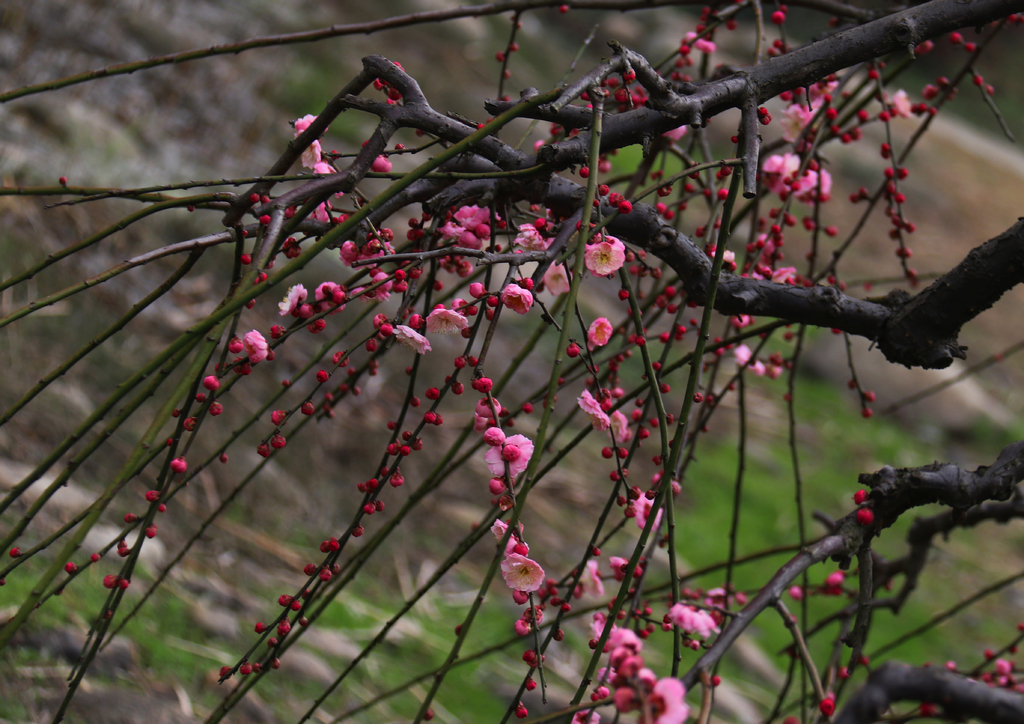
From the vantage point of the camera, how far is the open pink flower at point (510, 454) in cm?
68

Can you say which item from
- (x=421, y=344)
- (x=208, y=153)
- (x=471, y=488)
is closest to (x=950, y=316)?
(x=421, y=344)

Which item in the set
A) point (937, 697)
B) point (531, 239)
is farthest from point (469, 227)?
point (937, 697)

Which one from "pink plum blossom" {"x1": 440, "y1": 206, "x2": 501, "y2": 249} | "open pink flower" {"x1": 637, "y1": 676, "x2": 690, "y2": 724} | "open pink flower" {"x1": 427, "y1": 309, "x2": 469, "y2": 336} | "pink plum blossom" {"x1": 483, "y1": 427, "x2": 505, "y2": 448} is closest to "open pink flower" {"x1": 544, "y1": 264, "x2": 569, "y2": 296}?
"pink plum blossom" {"x1": 440, "y1": 206, "x2": 501, "y2": 249}

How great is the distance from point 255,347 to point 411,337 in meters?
0.14

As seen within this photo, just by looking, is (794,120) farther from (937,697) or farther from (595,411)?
(937,697)

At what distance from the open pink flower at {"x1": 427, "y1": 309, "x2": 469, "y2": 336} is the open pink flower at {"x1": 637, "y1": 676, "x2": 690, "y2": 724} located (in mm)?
355

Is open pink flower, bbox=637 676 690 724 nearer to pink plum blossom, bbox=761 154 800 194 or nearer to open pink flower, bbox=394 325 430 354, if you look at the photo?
open pink flower, bbox=394 325 430 354

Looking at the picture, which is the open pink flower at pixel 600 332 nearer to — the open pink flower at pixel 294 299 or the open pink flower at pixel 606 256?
the open pink flower at pixel 606 256

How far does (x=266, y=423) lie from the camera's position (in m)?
2.17

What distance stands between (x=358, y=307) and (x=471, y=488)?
0.67m

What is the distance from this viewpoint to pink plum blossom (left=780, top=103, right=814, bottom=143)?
1176 millimetres

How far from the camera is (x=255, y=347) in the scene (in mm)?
729

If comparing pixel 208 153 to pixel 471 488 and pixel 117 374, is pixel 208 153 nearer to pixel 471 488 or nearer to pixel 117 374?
pixel 117 374

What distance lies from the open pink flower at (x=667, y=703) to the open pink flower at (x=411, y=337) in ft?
1.08
